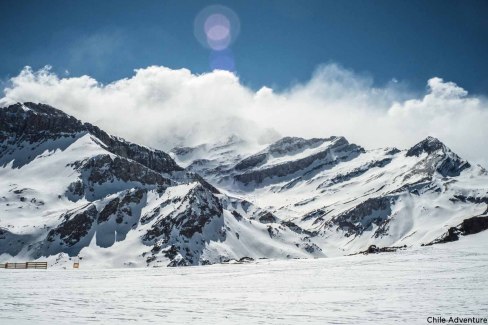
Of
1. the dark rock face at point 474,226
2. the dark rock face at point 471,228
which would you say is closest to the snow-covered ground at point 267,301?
the dark rock face at point 471,228

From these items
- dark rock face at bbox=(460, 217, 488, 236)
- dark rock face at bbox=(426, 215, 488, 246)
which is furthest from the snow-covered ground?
dark rock face at bbox=(460, 217, 488, 236)

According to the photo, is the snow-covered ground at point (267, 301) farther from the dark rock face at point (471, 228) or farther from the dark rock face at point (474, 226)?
the dark rock face at point (474, 226)

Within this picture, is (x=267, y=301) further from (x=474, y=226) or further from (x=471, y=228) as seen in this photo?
(x=474, y=226)

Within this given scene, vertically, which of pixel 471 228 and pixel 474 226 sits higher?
pixel 474 226

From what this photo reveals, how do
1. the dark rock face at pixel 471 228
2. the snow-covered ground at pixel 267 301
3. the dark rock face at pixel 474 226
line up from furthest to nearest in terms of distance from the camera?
the dark rock face at pixel 474 226
the dark rock face at pixel 471 228
the snow-covered ground at pixel 267 301

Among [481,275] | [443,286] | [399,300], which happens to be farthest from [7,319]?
[481,275]

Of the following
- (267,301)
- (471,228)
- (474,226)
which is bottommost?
(267,301)

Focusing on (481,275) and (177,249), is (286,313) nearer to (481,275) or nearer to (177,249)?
(481,275)

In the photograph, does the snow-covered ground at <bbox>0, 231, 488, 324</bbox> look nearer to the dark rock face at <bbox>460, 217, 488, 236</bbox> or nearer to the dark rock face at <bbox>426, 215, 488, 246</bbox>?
the dark rock face at <bbox>426, 215, 488, 246</bbox>

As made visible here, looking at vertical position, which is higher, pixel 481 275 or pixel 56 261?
pixel 56 261

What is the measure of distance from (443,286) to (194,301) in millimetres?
12067

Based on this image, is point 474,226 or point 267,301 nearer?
point 267,301

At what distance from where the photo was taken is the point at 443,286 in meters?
20.9

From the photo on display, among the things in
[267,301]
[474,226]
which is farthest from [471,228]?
[267,301]
